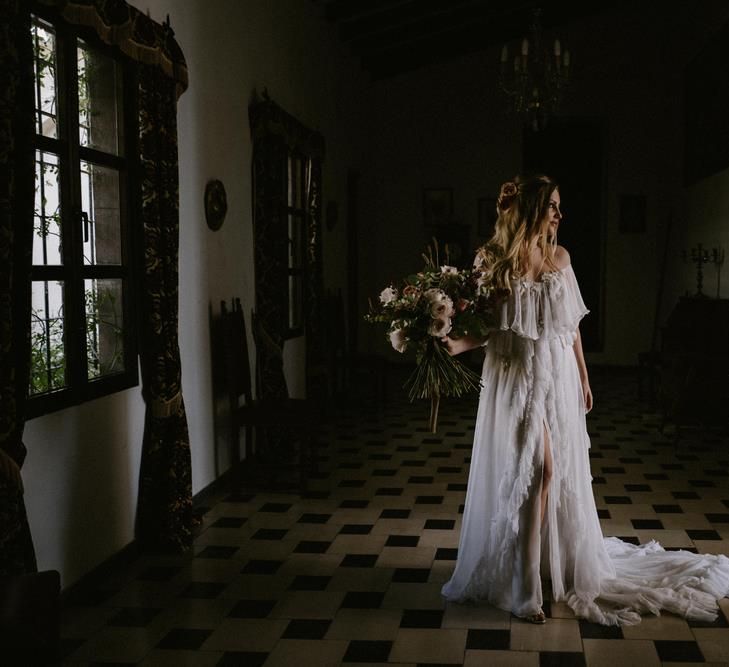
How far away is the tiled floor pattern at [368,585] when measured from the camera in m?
3.39

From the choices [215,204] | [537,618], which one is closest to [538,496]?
[537,618]

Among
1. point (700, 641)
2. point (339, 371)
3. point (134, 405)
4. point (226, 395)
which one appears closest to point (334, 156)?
point (339, 371)

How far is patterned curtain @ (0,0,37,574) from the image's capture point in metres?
3.03

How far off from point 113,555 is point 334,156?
652cm

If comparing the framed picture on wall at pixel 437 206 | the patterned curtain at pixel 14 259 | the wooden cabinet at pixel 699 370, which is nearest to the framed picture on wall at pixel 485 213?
the framed picture on wall at pixel 437 206

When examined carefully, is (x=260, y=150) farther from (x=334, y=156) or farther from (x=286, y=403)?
(x=334, y=156)

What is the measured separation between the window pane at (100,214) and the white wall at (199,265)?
0.71m

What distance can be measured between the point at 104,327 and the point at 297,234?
3971 mm

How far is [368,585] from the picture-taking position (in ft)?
13.6

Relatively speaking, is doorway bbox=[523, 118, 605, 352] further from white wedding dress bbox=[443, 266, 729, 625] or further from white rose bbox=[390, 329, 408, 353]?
white rose bbox=[390, 329, 408, 353]

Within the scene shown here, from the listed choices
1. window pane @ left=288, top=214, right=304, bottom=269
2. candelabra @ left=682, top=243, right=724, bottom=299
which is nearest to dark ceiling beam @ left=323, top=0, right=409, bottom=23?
window pane @ left=288, top=214, right=304, bottom=269

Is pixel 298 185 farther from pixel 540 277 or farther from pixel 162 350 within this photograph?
pixel 540 277

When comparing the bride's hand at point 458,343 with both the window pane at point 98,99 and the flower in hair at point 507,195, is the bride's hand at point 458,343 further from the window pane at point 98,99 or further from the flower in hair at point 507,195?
the window pane at point 98,99

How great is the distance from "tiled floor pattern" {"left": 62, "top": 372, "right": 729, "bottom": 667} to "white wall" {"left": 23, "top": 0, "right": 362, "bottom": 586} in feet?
1.09
